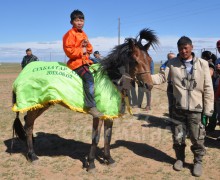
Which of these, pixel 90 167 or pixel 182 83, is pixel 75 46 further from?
pixel 90 167

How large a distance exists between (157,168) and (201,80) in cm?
162

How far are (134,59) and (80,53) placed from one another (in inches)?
33.6

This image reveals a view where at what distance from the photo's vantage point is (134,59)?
397 cm

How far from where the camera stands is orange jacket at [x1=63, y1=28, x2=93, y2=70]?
13.6 feet

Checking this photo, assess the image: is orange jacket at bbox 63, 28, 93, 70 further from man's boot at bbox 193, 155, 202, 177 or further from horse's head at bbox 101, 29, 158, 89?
man's boot at bbox 193, 155, 202, 177

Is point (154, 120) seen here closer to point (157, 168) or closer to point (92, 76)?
point (157, 168)

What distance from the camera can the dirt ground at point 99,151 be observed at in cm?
433

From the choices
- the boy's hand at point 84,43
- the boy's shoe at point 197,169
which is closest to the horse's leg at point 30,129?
the boy's hand at point 84,43

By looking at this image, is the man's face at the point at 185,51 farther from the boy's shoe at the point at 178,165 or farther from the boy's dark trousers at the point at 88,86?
the boy's shoe at the point at 178,165

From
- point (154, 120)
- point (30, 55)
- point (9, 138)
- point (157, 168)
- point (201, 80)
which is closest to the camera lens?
point (201, 80)

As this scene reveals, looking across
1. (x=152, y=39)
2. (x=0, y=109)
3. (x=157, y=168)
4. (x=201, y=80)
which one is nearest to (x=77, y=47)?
(x=152, y=39)

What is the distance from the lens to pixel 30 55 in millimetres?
10445

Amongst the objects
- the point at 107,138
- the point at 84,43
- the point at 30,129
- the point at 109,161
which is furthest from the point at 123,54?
the point at 30,129

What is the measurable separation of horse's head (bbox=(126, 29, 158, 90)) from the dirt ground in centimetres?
151
